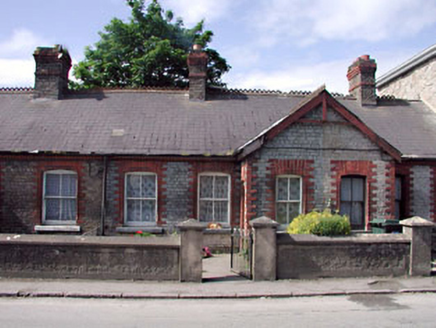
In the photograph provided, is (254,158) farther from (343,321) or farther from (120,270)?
(343,321)

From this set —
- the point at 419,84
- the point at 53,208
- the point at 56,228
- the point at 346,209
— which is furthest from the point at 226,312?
the point at 419,84

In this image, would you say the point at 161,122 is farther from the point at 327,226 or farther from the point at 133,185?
the point at 327,226

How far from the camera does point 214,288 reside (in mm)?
9695

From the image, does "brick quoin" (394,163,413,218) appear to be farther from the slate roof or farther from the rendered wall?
the rendered wall

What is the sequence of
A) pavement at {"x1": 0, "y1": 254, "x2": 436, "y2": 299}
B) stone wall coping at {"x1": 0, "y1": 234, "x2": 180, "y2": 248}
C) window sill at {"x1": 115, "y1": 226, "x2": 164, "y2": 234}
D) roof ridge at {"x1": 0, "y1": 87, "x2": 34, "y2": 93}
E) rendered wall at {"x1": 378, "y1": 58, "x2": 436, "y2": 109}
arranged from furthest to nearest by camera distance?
rendered wall at {"x1": 378, "y1": 58, "x2": 436, "y2": 109}, roof ridge at {"x1": 0, "y1": 87, "x2": 34, "y2": 93}, window sill at {"x1": 115, "y1": 226, "x2": 164, "y2": 234}, stone wall coping at {"x1": 0, "y1": 234, "x2": 180, "y2": 248}, pavement at {"x1": 0, "y1": 254, "x2": 436, "y2": 299}

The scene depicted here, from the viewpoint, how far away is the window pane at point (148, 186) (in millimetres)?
15414

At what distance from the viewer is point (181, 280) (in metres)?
10.1

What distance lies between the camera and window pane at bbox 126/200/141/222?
15422 millimetres

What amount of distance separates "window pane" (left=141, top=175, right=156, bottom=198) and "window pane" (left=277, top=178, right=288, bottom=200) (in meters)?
4.40

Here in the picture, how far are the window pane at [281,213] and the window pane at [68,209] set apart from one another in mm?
7243

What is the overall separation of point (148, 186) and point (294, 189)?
515cm

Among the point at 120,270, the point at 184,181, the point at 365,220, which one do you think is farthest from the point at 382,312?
the point at 184,181

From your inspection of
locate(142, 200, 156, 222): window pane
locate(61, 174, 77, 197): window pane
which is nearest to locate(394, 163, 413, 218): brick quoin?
locate(142, 200, 156, 222): window pane

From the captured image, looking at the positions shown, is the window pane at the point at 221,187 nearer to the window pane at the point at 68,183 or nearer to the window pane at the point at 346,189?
the window pane at the point at 346,189
